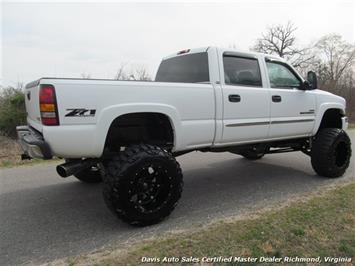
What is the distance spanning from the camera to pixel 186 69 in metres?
4.16

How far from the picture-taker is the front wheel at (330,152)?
481 cm

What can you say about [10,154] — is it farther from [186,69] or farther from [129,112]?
[129,112]

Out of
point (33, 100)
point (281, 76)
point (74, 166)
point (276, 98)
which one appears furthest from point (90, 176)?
point (281, 76)

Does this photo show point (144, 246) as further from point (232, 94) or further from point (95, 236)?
point (232, 94)

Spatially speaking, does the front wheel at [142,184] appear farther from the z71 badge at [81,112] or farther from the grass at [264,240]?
the z71 badge at [81,112]

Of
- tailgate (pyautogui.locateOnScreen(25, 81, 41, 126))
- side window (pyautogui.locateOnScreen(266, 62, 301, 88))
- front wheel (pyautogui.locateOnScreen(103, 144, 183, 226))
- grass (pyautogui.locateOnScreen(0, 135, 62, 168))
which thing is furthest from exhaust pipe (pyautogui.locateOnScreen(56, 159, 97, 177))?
grass (pyautogui.locateOnScreen(0, 135, 62, 168))

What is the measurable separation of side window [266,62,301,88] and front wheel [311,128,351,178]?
3.48 ft

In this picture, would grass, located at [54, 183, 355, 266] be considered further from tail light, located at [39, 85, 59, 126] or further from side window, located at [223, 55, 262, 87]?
side window, located at [223, 55, 262, 87]

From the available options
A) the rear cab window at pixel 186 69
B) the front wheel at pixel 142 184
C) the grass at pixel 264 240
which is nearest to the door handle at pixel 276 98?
the rear cab window at pixel 186 69

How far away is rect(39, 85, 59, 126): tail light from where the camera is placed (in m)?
2.66

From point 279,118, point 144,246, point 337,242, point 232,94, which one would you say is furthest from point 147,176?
point 279,118

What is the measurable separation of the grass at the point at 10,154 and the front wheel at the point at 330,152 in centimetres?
573

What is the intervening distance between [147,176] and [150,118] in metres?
0.78

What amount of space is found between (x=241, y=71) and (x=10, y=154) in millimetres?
5983
